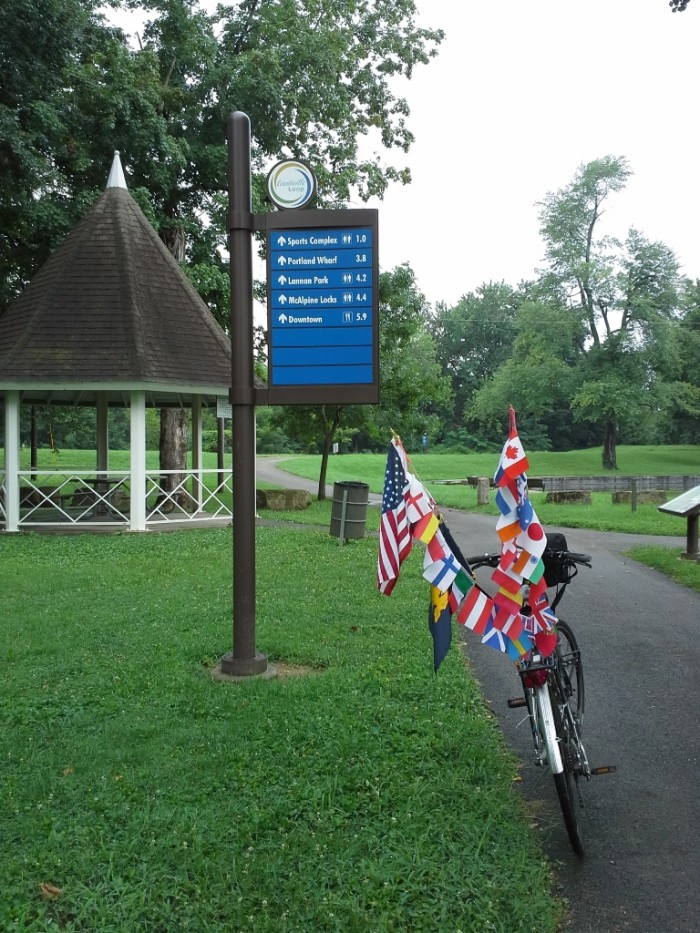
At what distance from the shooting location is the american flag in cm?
425

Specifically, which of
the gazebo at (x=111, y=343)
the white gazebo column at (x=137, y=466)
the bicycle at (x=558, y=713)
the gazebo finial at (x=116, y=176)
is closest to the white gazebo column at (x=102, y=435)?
the gazebo at (x=111, y=343)

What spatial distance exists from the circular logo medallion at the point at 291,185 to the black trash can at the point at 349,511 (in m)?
7.92

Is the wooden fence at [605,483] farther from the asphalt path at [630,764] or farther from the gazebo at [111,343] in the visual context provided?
the asphalt path at [630,764]

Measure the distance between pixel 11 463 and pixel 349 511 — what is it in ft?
22.4

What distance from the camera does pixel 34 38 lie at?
17656 millimetres

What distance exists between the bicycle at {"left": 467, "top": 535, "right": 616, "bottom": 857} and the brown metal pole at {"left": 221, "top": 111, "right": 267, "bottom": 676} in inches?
105

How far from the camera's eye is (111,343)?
1628cm

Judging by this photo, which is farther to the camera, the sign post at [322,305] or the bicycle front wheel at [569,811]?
the sign post at [322,305]

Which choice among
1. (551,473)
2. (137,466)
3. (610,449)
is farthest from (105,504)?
(610,449)

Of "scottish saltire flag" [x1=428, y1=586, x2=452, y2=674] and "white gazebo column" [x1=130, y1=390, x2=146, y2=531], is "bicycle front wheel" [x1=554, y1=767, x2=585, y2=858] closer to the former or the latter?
"scottish saltire flag" [x1=428, y1=586, x2=452, y2=674]

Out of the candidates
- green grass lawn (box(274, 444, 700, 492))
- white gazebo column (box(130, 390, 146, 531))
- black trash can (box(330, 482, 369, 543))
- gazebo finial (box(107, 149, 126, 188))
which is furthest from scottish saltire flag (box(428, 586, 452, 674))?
green grass lawn (box(274, 444, 700, 492))

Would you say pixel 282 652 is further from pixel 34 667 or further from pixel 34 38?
pixel 34 38

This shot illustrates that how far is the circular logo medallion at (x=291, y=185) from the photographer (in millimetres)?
6613

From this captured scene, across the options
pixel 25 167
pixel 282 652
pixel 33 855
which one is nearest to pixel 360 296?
pixel 282 652
